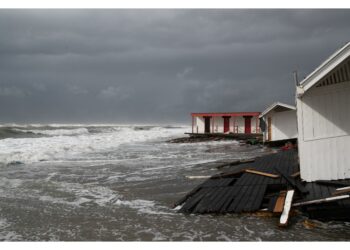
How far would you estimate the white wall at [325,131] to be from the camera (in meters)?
9.28

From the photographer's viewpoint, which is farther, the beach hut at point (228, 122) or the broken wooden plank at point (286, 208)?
the beach hut at point (228, 122)

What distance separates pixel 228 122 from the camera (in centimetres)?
4609

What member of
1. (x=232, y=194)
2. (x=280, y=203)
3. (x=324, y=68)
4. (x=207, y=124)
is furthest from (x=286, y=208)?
(x=207, y=124)

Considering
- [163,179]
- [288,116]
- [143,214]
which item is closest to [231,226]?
[143,214]

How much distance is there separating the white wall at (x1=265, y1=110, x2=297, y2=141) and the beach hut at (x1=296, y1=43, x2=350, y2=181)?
67.7ft

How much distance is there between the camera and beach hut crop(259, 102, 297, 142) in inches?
1159

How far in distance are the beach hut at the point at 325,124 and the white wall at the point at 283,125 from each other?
20.6m

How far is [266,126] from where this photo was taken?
32.2m

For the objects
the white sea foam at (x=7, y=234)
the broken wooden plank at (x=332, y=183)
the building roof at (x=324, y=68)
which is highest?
the building roof at (x=324, y=68)

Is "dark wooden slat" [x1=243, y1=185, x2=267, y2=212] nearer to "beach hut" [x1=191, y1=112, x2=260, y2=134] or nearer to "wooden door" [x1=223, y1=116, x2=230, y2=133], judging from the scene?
"beach hut" [x1=191, y1=112, x2=260, y2=134]

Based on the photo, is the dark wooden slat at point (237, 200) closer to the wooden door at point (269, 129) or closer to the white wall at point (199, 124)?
the wooden door at point (269, 129)

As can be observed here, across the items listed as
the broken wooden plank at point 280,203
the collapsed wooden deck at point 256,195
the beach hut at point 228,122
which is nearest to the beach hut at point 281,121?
the beach hut at point 228,122

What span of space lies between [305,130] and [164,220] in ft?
14.9

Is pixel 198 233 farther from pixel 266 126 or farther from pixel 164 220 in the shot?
pixel 266 126
